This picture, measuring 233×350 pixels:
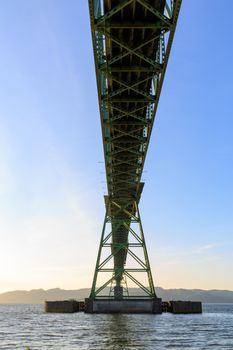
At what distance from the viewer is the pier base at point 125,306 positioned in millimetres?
45344

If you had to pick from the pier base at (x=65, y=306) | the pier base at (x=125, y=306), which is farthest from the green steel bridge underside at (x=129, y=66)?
the pier base at (x=65, y=306)

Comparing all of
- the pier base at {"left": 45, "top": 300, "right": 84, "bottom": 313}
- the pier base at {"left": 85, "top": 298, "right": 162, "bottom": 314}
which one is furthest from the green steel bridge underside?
the pier base at {"left": 45, "top": 300, "right": 84, "bottom": 313}

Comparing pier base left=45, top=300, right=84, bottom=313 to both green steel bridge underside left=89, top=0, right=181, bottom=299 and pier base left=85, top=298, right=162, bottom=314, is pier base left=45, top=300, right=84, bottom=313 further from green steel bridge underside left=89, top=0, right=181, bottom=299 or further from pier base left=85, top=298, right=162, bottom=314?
green steel bridge underside left=89, top=0, right=181, bottom=299

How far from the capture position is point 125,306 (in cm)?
4534

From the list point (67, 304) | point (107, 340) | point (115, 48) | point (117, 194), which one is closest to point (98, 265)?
point (117, 194)

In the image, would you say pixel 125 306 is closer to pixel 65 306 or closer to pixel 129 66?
pixel 65 306

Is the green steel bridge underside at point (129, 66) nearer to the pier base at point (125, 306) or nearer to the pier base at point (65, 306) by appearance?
the pier base at point (125, 306)

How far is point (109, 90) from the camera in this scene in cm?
2570

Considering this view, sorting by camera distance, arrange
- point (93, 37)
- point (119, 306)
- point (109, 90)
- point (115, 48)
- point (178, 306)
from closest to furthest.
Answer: point (93, 37)
point (115, 48)
point (109, 90)
point (119, 306)
point (178, 306)

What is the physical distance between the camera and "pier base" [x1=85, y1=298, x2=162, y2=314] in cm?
4534

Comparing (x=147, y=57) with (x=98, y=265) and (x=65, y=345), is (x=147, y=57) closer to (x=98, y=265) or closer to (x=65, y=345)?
(x=65, y=345)

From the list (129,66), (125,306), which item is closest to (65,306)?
(125,306)

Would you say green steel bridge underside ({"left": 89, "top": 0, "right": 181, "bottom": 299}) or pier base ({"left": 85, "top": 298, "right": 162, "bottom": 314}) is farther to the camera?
pier base ({"left": 85, "top": 298, "right": 162, "bottom": 314})

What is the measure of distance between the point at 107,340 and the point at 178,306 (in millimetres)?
33572
